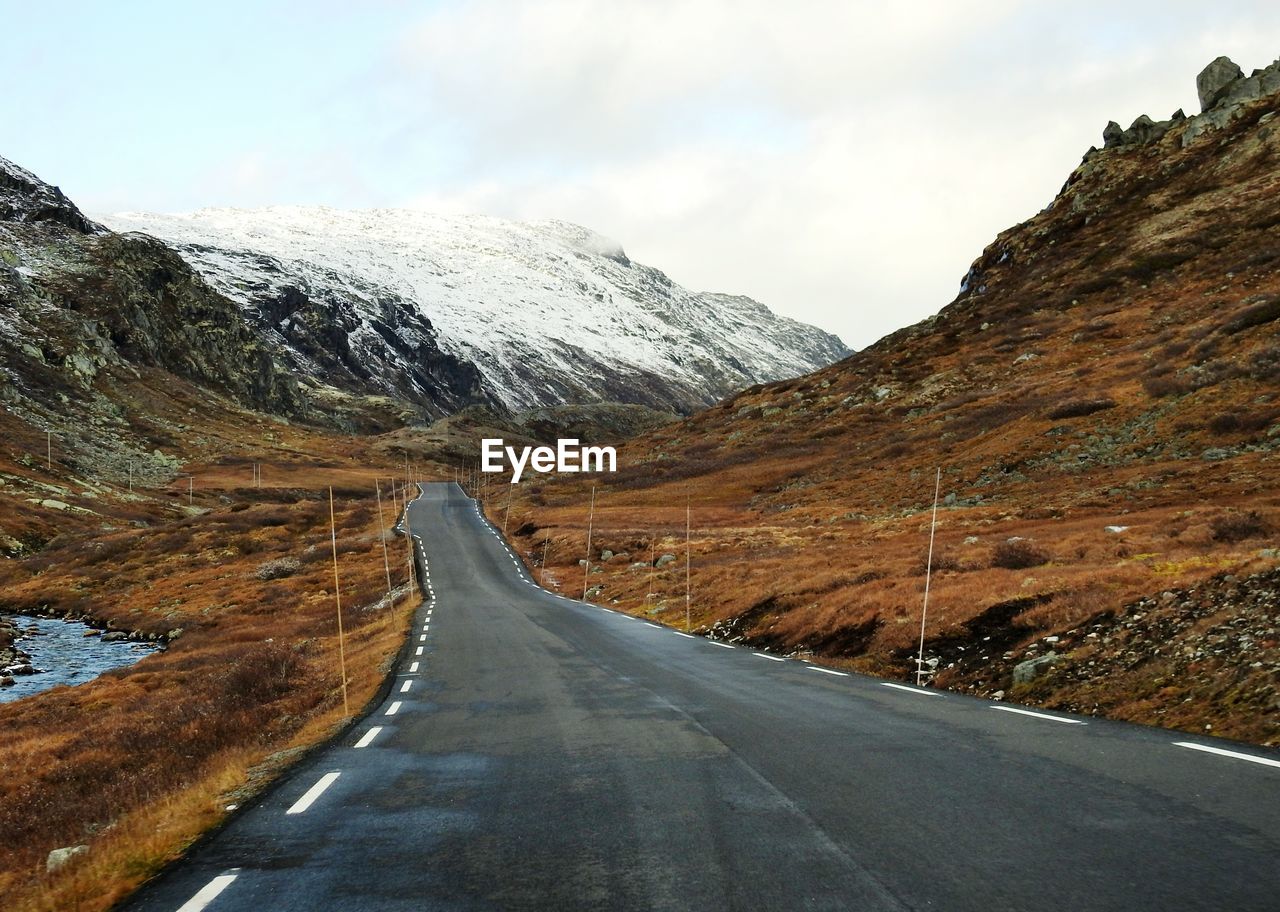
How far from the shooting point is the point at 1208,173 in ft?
375

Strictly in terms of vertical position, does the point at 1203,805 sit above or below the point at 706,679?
above

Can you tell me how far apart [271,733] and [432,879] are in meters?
13.6

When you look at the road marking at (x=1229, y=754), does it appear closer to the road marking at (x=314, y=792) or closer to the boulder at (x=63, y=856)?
the road marking at (x=314, y=792)

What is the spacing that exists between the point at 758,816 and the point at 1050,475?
192ft

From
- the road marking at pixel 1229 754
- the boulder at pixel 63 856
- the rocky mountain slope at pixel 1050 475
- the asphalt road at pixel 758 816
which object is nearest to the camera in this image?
the asphalt road at pixel 758 816

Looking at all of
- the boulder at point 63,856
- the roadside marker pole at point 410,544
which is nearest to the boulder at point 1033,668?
the boulder at point 63,856

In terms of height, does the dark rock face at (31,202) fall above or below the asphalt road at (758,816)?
above

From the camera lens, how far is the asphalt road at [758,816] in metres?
5.49


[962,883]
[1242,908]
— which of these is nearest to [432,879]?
[962,883]

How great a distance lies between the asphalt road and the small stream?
3029cm

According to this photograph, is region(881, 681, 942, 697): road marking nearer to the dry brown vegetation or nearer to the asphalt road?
the asphalt road

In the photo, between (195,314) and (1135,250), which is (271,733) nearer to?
(1135,250)

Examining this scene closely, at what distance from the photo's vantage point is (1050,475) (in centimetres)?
5872

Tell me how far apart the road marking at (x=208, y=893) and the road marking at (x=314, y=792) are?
1.85 m
